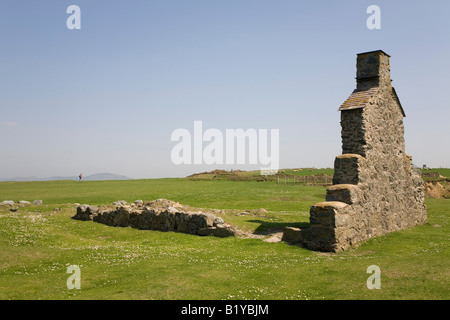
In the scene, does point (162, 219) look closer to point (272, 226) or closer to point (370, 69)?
point (272, 226)

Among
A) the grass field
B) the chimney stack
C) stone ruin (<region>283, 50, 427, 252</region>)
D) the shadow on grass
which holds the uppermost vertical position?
the chimney stack

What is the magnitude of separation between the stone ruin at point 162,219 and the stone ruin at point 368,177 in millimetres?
4980

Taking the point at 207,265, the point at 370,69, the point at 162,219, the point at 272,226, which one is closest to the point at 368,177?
the point at 272,226

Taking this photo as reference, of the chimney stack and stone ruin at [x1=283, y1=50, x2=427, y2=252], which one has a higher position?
the chimney stack

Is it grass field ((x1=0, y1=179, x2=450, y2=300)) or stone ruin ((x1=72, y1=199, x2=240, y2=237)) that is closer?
grass field ((x1=0, y1=179, x2=450, y2=300))

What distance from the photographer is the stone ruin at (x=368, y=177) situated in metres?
18.9

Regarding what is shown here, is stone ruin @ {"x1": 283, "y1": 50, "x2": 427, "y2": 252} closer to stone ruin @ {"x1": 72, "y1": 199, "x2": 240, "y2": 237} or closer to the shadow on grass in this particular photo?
the shadow on grass

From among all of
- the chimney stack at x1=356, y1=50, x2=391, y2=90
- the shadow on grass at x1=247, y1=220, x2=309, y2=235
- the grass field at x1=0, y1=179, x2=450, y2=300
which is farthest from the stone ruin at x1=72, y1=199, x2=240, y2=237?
the chimney stack at x1=356, y1=50, x2=391, y2=90

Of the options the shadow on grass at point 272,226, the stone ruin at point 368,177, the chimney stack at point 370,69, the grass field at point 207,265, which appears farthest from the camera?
the chimney stack at point 370,69

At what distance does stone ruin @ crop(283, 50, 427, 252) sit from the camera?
18.9m

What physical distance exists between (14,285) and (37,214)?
1956 centimetres

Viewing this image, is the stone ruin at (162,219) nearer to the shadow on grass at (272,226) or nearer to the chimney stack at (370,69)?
the shadow on grass at (272,226)

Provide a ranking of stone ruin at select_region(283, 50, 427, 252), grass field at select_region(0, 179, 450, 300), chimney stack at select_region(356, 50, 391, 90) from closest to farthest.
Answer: grass field at select_region(0, 179, 450, 300)
stone ruin at select_region(283, 50, 427, 252)
chimney stack at select_region(356, 50, 391, 90)

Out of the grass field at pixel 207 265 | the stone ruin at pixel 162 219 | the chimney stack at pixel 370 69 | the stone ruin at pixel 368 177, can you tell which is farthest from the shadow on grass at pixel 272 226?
the chimney stack at pixel 370 69
